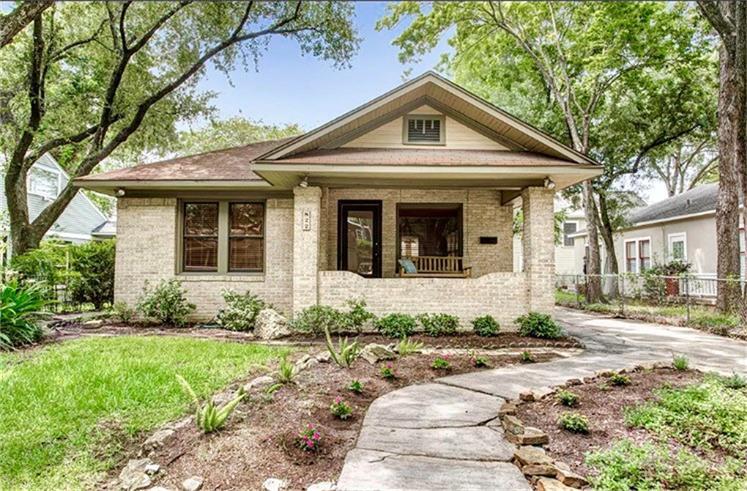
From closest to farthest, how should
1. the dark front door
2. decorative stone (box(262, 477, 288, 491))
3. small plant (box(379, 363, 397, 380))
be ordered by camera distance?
decorative stone (box(262, 477, 288, 491))
small plant (box(379, 363, 397, 380))
the dark front door

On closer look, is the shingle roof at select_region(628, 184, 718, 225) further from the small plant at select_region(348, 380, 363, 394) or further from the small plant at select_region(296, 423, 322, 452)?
the small plant at select_region(296, 423, 322, 452)

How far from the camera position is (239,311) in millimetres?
8984

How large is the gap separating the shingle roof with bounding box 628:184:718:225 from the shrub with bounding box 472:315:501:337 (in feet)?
39.4

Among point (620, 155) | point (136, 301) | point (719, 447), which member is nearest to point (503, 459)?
point (719, 447)

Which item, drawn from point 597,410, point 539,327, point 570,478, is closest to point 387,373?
point 597,410

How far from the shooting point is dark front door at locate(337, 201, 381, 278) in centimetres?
1088

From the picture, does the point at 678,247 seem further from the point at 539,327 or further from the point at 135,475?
the point at 135,475

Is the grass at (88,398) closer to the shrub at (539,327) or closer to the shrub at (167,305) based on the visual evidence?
the shrub at (167,305)

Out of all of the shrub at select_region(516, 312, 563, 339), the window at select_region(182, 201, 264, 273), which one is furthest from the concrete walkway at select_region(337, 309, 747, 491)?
the window at select_region(182, 201, 264, 273)

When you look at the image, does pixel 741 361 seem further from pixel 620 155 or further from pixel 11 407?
pixel 620 155

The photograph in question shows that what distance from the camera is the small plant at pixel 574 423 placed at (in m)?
3.64

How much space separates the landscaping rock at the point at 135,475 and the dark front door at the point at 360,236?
766 centimetres

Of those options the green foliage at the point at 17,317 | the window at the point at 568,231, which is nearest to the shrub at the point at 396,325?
the green foliage at the point at 17,317

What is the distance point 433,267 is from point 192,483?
323 inches
